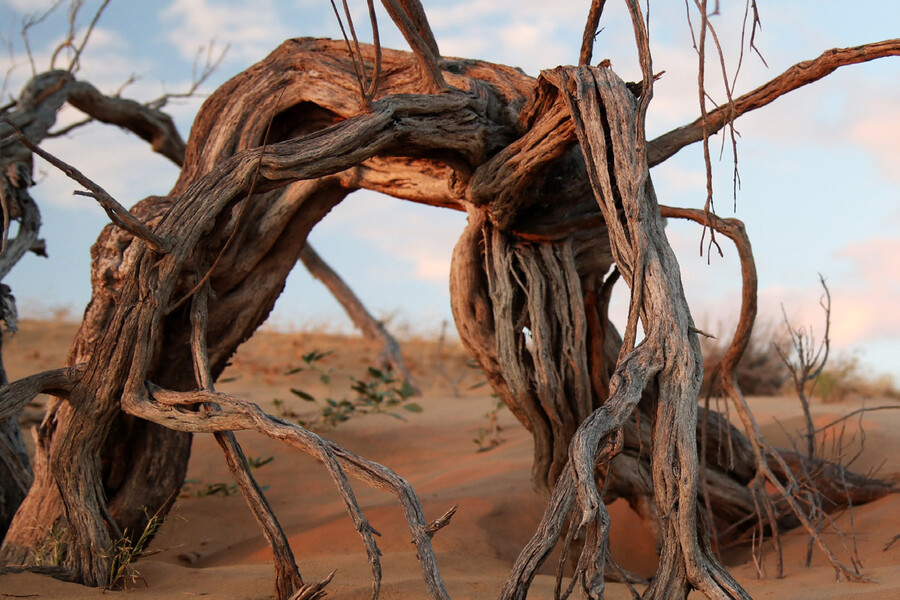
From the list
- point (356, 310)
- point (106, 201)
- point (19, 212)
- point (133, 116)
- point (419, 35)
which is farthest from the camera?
point (356, 310)

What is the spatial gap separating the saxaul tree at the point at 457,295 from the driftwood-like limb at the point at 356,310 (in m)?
5.04

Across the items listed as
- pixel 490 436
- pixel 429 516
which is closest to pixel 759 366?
pixel 490 436

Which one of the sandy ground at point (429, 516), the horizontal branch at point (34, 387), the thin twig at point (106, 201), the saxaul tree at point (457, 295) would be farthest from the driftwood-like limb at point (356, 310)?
the thin twig at point (106, 201)

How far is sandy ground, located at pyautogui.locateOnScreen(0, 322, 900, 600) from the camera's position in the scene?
129 inches

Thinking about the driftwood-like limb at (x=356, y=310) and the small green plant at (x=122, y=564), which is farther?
the driftwood-like limb at (x=356, y=310)

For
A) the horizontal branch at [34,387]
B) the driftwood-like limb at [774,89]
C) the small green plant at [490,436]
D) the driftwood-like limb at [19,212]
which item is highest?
the driftwood-like limb at [774,89]

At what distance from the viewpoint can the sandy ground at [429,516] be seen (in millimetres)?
3266

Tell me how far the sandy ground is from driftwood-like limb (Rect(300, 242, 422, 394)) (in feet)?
3.22

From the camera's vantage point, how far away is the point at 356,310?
32.5ft

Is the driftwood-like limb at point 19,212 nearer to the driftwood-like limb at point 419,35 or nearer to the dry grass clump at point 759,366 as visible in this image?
the driftwood-like limb at point 419,35

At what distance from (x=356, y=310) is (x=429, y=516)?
524 centimetres

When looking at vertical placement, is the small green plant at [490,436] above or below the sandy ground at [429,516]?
above

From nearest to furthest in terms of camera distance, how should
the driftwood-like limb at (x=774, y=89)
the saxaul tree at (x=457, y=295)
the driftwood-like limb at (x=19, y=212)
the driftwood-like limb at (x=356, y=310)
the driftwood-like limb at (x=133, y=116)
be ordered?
1. the saxaul tree at (x=457, y=295)
2. the driftwood-like limb at (x=774, y=89)
3. the driftwood-like limb at (x=19, y=212)
4. the driftwood-like limb at (x=133, y=116)
5. the driftwood-like limb at (x=356, y=310)

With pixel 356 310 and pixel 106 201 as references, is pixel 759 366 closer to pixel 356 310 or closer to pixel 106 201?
pixel 356 310
